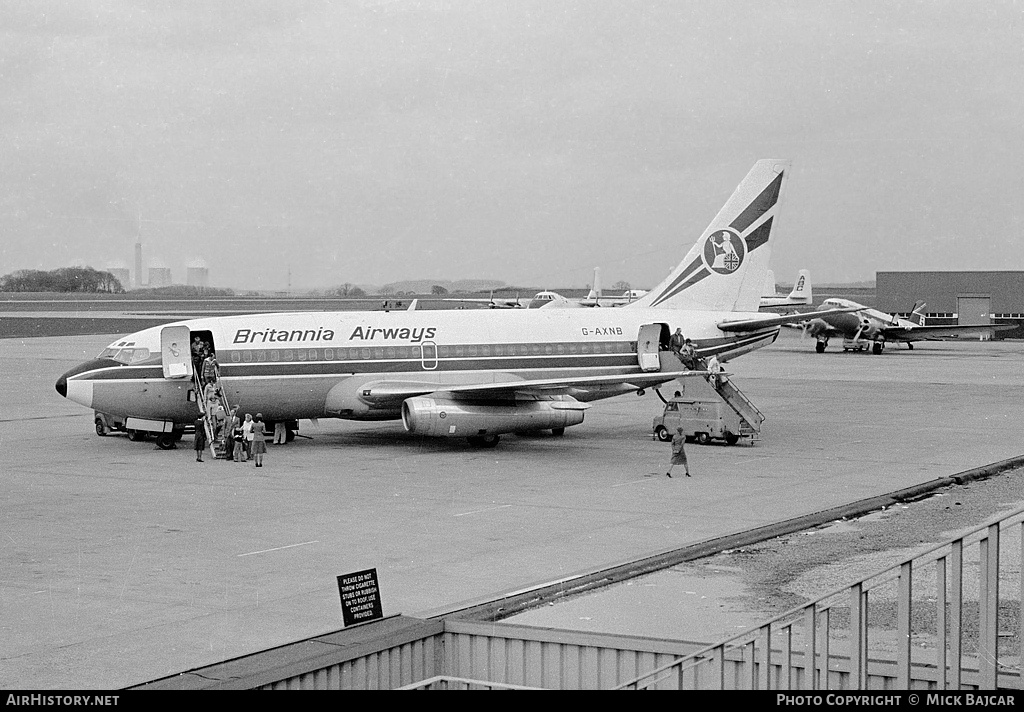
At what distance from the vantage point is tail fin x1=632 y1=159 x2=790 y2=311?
39.6 meters

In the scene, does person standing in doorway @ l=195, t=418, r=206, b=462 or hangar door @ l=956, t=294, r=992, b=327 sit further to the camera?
hangar door @ l=956, t=294, r=992, b=327

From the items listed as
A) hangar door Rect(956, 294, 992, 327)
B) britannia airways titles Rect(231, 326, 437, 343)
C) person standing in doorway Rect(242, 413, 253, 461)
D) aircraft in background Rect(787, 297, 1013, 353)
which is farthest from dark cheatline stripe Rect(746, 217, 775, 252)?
hangar door Rect(956, 294, 992, 327)

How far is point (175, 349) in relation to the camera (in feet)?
107

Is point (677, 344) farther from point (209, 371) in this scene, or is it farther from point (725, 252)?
point (209, 371)

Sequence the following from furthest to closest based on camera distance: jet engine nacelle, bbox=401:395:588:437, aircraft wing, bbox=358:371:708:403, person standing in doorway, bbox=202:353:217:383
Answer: aircraft wing, bbox=358:371:708:403, jet engine nacelle, bbox=401:395:588:437, person standing in doorway, bbox=202:353:217:383

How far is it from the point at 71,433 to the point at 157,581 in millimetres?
20854

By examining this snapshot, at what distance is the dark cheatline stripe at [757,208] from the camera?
1570 inches

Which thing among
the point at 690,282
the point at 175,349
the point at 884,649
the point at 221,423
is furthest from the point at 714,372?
the point at 884,649

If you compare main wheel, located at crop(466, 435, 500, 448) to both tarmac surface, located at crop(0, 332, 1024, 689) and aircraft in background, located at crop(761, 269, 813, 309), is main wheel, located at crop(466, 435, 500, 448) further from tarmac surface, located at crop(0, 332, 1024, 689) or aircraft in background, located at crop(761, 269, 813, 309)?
aircraft in background, located at crop(761, 269, 813, 309)

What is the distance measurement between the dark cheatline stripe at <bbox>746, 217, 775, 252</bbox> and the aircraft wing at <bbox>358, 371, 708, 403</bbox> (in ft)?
23.5

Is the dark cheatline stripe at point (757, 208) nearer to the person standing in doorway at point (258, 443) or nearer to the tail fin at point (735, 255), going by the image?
the tail fin at point (735, 255)

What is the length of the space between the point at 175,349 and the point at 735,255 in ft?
58.2
